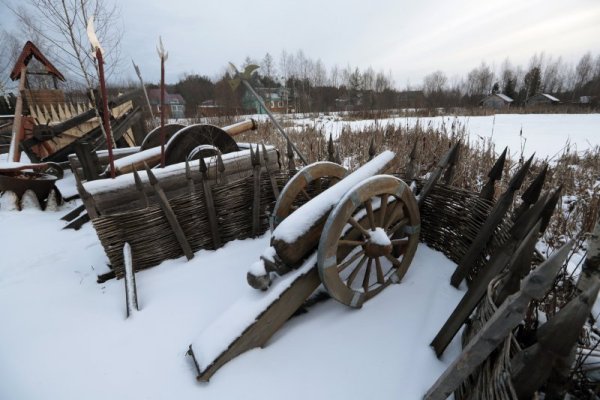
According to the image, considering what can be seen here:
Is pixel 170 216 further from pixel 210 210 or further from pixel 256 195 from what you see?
pixel 256 195

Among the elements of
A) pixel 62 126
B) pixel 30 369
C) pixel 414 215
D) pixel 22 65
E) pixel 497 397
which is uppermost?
pixel 22 65

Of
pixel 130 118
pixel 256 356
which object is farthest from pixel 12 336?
pixel 130 118

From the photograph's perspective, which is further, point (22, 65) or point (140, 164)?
point (22, 65)

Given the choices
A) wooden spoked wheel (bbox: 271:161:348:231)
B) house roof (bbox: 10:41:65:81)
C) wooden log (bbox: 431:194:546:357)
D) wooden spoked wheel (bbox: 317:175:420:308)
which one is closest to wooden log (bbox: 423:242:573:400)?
wooden log (bbox: 431:194:546:357)

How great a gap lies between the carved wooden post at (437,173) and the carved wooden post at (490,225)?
0.69m

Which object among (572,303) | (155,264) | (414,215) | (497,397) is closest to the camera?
(572,303)

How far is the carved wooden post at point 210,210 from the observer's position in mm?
2805

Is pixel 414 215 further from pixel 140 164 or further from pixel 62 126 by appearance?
pixel 62 126

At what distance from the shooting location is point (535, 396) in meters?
0.85

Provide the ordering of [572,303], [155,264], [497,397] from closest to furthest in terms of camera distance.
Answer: [572,303]
[497,397]
[155,264]

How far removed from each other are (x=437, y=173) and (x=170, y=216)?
2652 millimetres

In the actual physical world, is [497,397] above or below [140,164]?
below

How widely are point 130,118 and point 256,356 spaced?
5341mm

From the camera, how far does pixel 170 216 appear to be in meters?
2.69
